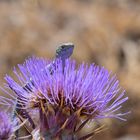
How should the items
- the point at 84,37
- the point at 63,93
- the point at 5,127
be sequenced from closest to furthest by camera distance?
1. the point at 5,127
2. the point at 63,93
3. the point at 84,37

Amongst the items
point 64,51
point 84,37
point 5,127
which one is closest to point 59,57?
point 64,51

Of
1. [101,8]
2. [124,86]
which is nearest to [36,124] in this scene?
[124,86]

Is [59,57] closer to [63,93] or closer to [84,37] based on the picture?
[63,93]

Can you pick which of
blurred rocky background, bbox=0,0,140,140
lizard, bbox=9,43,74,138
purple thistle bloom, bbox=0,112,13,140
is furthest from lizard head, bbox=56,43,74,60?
blurred rocky background, bbox=0,0,140,140

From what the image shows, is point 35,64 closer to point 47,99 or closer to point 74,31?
point 47,99

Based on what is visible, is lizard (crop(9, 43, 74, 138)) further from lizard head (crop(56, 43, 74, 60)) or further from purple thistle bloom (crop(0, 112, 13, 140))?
purple thistle bloom (crop(0, 112, 13, 140))

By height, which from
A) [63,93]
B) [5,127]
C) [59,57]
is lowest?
[5,127]
